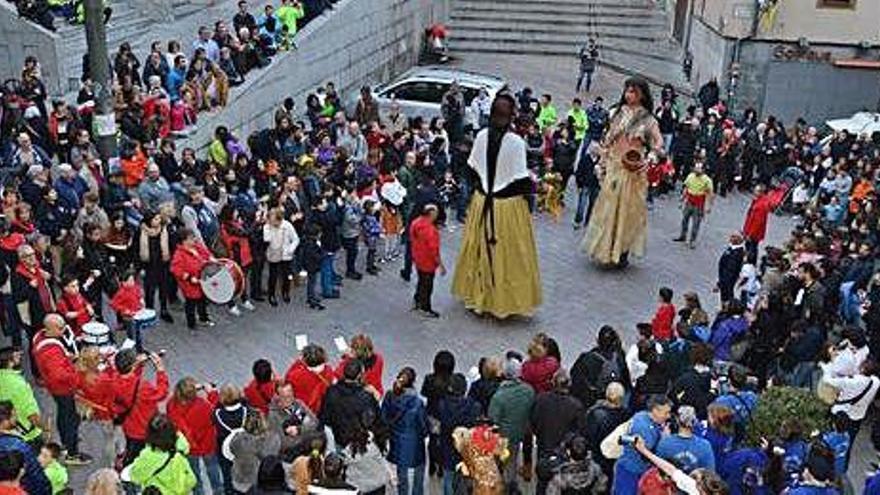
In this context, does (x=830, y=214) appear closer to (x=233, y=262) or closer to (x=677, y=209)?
(x=677, y=209)

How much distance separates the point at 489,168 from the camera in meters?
13.0

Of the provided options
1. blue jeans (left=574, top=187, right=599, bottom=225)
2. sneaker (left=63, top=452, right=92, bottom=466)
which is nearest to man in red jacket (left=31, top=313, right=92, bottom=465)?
sneaker (left=63, top=452, right=92, bottom=466)

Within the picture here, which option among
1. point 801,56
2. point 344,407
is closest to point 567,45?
point 801,56

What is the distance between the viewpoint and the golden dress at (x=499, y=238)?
12930 millimetres

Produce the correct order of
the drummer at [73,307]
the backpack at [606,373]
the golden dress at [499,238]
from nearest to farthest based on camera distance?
the backpack at [606,373], the drummer at [73,307], the golden dress at [499,238]

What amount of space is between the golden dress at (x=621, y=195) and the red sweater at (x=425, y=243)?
112 inches

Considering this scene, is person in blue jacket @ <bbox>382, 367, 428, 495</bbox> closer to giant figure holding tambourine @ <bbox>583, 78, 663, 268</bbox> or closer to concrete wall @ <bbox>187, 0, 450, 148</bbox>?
giant figure holding tambourine @ <bbox>583, 78, 663, 268</bbox>

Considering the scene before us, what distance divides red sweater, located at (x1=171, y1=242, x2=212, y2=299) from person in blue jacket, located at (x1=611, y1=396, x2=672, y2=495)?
19.5 feet

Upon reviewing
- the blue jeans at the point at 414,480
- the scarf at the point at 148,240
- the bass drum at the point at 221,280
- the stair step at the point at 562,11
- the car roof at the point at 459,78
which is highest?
the stair step at the point at 562,11

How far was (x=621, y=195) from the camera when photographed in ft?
48.4

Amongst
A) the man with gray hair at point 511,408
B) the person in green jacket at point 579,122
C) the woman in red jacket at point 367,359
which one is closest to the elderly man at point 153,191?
the woman in red jacket at point 367,359

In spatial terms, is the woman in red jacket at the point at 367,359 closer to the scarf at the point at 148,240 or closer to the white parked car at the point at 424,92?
the scarf at the point at 148,240

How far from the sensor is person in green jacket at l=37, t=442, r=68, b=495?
25.7ft

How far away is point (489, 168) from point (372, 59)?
12811mm
